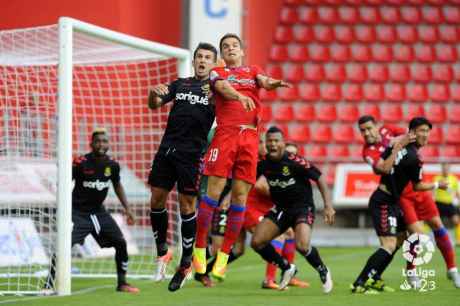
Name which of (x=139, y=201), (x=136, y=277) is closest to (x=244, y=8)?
(x=139, y=201)

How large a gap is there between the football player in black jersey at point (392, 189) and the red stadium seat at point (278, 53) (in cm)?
1299

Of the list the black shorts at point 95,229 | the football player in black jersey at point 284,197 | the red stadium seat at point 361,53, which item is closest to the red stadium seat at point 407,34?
the red stadium seat at point 361,53

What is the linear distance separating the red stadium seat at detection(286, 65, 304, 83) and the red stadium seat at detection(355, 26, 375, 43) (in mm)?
1620

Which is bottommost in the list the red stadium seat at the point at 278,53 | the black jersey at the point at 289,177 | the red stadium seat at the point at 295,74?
the black jersey at the point at 289,177

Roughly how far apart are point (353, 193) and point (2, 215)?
387 inches

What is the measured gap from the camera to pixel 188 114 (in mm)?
8609

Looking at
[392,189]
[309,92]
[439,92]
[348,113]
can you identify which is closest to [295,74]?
[309,92]

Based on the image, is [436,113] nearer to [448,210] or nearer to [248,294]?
[448,210]

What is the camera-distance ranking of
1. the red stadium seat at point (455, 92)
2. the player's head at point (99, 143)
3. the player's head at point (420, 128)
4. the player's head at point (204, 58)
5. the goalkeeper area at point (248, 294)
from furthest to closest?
1. the red stadium seat at point (455, 92)
2. the player's head at point (99, 143)
3. the player's head at point (420, 128)
4. the goalkeeper area at point (248, 294)
5. the player's head at point (204, 58)

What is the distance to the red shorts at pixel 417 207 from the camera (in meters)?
10.5

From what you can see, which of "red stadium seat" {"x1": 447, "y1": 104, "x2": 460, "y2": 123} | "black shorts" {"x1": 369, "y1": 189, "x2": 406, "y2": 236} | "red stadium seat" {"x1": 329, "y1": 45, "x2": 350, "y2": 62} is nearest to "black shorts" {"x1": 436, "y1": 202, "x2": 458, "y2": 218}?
"red stadium seat" {"x1": 447, "y1": 104, "x2": 460, "y2": 123}

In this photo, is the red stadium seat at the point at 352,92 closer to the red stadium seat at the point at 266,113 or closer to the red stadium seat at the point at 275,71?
the red stadium seat at the point at 275,71

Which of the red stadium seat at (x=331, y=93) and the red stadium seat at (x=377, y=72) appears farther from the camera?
the red stadium seat at (x=377, y=72)

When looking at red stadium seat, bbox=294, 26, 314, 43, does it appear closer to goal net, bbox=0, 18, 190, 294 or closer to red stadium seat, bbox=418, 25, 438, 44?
red stadium seat, bbox=418, 25, 438, 44
